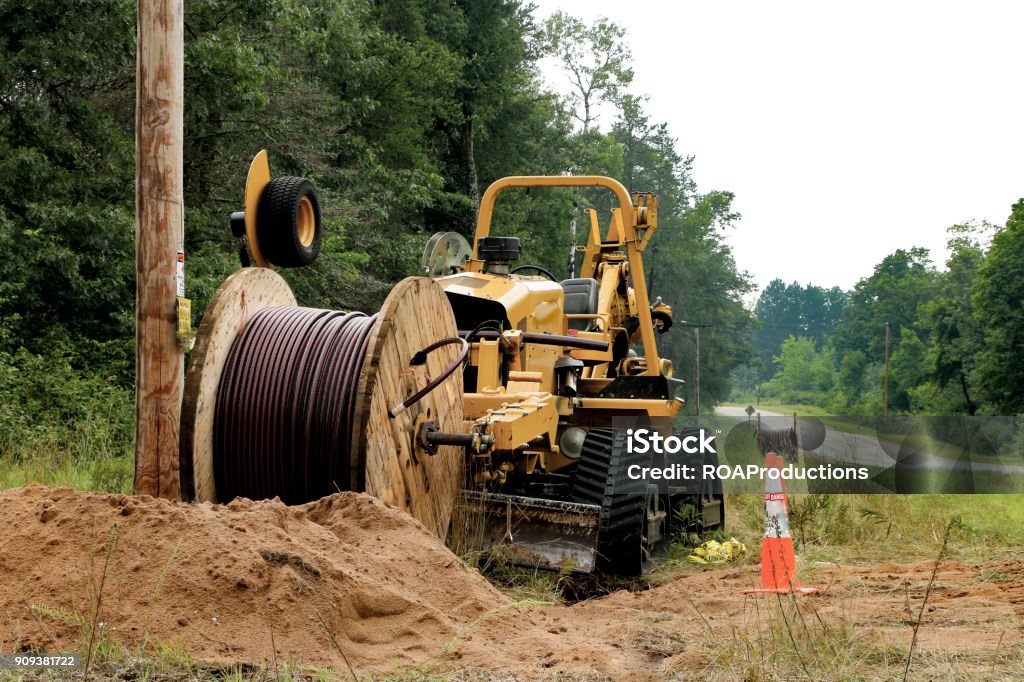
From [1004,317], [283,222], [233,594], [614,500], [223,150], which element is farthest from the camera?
[1004,317]

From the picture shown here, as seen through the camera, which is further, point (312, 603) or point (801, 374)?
point (801, 374)

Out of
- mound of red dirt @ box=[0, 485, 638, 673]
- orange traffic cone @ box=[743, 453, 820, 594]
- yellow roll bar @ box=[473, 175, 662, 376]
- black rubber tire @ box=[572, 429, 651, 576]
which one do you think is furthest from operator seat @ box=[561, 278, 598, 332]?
mound of red dirt @ box=[0, 485, 638, 673]

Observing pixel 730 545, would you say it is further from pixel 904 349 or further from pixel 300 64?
pixel 904 349

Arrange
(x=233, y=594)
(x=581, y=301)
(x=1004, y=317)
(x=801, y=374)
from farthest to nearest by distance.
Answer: (x=801, y=374) → (x=1004, y=317) → (x=581, y=301) → (x=233, y=594)

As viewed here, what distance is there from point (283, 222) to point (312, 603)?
136 inches

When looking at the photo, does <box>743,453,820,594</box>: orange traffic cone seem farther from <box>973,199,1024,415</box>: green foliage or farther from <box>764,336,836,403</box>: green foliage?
<box>764,336,836,403</box>: green foliage

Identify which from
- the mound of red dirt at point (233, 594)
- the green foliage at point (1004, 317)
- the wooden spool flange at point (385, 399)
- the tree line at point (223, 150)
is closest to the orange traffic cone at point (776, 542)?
the wooden spool flange at point (385, 399)

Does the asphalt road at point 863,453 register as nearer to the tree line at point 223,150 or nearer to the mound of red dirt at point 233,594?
the tree line at point 223,150

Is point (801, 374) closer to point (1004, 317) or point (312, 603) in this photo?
point (1004, 317)

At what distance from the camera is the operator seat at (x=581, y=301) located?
1077 cm

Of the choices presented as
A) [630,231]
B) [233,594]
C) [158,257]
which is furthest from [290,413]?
[630,231]

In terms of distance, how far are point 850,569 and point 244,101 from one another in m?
11.3

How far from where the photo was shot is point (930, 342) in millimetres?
78812

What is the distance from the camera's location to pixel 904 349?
80375mm
